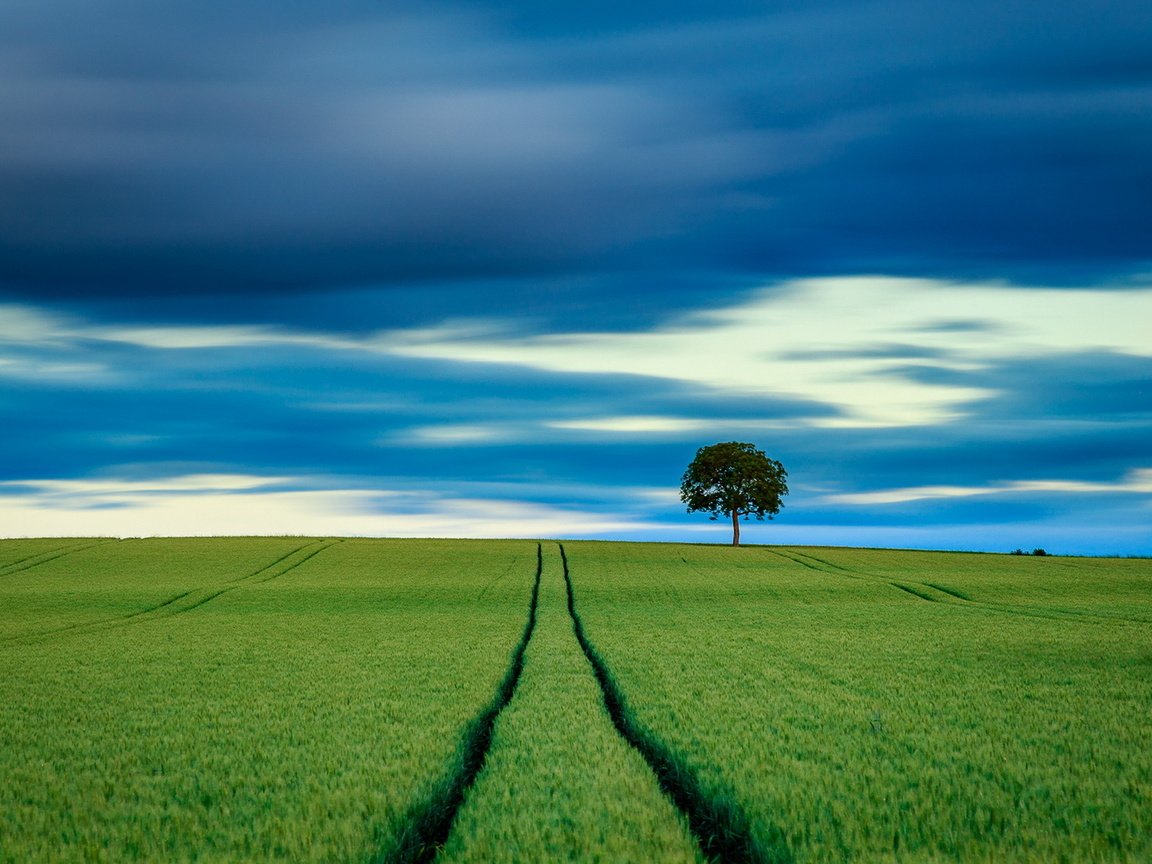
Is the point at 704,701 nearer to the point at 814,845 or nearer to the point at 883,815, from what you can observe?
the point at 883,815

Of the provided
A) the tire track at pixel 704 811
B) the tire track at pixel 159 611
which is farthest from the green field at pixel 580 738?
the tire track at pixel 159 611

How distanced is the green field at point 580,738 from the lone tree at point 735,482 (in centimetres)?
5193

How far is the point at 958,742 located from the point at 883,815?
3.53 m

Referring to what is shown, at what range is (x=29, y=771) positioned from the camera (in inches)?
393

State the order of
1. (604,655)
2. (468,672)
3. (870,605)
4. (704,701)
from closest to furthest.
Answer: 1. (704,701)
2. (468,672)
3. (604,655)
4. (870,605)

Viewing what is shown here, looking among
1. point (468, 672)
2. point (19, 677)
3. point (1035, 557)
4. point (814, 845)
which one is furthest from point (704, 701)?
point (1035, 557)

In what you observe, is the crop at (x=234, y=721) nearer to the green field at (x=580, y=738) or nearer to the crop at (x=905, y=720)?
the green field at (x=580, y=738)

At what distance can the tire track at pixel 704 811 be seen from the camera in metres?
7.25

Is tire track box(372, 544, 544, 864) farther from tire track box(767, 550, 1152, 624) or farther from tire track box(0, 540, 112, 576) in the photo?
tire track box(0, 540, 112, 576)

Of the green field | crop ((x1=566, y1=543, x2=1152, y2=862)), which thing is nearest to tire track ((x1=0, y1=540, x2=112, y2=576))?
the green field

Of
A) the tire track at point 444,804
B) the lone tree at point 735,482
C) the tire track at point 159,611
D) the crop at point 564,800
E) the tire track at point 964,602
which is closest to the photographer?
the crop at point 564,800

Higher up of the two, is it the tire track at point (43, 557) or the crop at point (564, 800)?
the tire track at point (43, 557)

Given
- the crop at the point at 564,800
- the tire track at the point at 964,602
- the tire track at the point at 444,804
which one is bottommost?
the tire track at the point at 444,804

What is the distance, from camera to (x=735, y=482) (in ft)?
271
